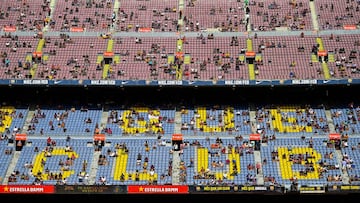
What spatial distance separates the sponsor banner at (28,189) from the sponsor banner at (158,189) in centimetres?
718

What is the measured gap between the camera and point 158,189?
5978 centimetres

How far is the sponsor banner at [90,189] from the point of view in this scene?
59.5m

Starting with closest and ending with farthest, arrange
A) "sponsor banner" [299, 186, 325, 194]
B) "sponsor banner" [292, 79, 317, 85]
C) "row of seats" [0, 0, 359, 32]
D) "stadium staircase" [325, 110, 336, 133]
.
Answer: "sponsor banner" [299, 186, 325, 194], "stadium staircase" [325, 110, 336, 133], "sponsor banner" [292, 79, 317, 85], "row of seats" [0, 0, 359, 32]

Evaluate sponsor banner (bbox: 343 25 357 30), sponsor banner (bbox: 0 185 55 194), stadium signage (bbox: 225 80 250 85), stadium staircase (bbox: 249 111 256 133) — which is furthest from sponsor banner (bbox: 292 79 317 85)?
sponsor banner (bbox: 0 185 55 194)

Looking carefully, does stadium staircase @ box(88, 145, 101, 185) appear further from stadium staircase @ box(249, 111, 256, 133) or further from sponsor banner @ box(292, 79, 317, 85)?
sponsor banner @ box(292, 79, 317, 85)

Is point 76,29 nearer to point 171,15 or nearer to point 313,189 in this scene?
point 171,15

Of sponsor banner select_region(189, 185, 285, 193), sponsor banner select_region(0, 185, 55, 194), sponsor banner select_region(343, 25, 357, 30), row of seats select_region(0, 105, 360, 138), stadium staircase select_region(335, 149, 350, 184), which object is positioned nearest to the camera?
sponsor banner select_region(189, 185, 285, 193)

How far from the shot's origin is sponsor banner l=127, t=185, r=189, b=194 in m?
59.5

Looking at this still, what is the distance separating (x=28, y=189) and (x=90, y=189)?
5.61 m

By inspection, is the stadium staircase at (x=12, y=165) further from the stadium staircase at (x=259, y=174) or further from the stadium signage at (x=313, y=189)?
the stadium signage at (x=313, y=189)

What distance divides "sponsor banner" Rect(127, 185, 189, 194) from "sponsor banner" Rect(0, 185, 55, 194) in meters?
7.18

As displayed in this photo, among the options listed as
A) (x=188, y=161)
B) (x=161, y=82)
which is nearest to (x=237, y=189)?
(x=188, y=161)

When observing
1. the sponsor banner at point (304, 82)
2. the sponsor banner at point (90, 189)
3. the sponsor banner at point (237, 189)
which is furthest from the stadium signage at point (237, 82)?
the sponsor banner at point (90, 189)
